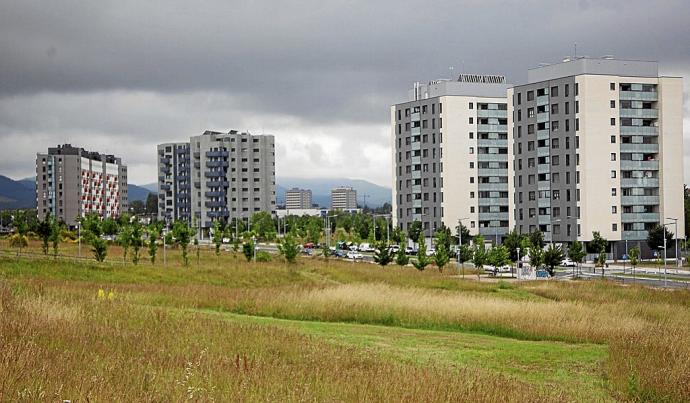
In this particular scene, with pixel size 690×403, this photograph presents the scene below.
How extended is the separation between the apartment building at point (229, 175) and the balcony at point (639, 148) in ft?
321

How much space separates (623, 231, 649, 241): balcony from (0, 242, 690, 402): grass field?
2642 inches

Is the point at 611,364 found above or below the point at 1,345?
below

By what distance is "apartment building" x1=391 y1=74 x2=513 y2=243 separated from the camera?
12281 centimetres

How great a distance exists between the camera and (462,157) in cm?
12350

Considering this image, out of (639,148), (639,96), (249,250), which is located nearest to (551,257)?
(249,250)

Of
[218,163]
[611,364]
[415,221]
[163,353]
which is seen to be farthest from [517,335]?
[218,163]

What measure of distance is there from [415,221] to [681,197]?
3897cm

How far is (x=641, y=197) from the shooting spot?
338ft

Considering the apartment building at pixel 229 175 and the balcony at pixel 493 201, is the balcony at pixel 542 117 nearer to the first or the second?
the balcony at pixel 493 201

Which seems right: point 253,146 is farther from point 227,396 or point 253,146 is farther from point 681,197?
point 227,396

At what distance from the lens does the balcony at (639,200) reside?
335ft

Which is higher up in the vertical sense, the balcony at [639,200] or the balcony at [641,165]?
the balcony at [641,165]

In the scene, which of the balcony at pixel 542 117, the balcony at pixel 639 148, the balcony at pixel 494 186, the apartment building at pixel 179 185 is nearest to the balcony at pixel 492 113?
the balcony at pixel 494 186

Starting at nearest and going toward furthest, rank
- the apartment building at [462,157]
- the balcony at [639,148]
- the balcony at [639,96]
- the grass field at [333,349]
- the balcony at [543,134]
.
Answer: the grass field at [333,349]
the balcony at [639,96]
the balcony at [639,148]
the balcony at [543,134]
the apartment building at [462,157]
